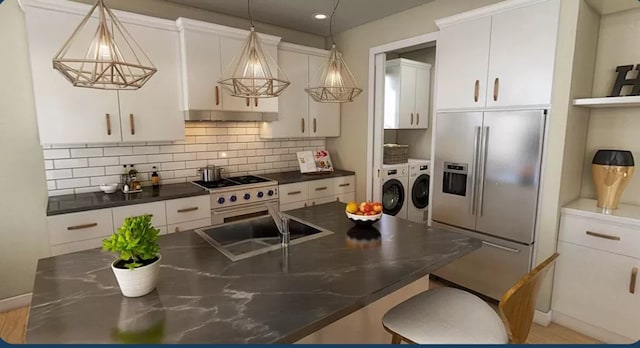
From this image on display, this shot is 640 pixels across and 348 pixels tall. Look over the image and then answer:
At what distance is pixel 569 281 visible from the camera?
2424 mm

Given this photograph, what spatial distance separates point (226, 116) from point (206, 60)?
544 mm

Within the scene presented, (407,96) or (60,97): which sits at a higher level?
(407,96)

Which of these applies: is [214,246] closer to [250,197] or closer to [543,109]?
[250,197]

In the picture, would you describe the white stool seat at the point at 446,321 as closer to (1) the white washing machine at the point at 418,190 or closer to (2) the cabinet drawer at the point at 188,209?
(2) the cabinet drawer at the point at 188,209

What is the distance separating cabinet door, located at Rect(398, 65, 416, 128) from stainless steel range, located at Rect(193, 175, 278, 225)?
2.06 m

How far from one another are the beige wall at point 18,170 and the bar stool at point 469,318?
299cm

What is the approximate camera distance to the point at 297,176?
3.84 meters

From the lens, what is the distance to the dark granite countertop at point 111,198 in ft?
8.04

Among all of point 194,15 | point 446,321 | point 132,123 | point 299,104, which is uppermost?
point 194,15

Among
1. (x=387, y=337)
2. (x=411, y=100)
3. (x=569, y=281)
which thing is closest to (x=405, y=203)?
(x=411, y=100)

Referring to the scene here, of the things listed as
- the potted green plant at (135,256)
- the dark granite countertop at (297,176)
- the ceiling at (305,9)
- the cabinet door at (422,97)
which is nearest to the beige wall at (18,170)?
the ceiling at (305,9)

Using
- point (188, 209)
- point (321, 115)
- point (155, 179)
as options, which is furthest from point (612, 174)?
point (155, 179)

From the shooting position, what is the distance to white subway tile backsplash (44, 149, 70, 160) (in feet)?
9.05

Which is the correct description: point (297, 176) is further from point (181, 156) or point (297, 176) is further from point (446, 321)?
point (446, 321)
